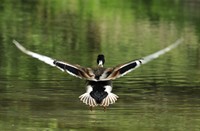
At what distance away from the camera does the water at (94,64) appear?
16.6 m

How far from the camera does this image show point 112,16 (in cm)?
4509

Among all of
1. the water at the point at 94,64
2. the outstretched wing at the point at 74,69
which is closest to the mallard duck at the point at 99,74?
the outstretched wing at the point at 74,69

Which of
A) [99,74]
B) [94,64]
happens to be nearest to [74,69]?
[99,74]

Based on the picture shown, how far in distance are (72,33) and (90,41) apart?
109 inches

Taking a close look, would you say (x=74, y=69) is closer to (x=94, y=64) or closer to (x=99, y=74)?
(x=99, y=74)

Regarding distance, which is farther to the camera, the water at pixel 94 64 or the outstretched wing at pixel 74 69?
the water at pixel 94 64

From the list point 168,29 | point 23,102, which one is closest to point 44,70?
point 23,102

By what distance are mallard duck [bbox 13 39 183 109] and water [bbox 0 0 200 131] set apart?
148 inches

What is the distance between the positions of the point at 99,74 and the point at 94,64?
12.7m

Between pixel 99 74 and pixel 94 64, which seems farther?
pixel 94 64

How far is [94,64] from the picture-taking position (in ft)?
79.8

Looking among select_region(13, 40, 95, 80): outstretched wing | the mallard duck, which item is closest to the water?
the mallard duck

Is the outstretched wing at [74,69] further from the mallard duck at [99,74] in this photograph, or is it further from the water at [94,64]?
the water at [94,64]

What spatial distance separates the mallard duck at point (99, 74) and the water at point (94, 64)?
3.77 m
